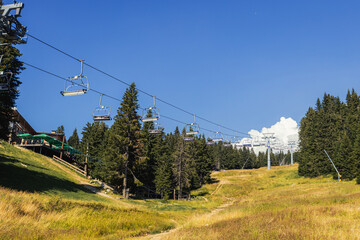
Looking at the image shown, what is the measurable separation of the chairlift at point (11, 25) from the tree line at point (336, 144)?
62.3m

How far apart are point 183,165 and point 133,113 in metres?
21.9

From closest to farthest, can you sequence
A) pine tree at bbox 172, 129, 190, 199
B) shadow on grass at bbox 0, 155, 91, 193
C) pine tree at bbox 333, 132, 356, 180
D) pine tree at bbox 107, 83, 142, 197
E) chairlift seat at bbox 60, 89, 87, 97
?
chairlift seat at bbox 60, 89, 87, 97
shadow on grass at bbox 0, 155, 91, 193
pine tree at bbox 107, 83, 142, 197
pine tree at bbox 333, 132, 356, 180
pine tree at bbox 172, 129, 190, 199

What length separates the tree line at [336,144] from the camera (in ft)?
193

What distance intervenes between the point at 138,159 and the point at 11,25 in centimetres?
3594

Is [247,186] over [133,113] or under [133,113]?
under

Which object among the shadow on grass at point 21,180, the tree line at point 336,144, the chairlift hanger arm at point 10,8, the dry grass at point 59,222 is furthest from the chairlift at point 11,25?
the tree line at point 336,144

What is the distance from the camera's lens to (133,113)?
48594mm

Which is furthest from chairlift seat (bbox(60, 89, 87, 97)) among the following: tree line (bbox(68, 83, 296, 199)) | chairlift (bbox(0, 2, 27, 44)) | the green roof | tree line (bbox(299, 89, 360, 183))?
tree line (bbox(299, 89, 360, 183))

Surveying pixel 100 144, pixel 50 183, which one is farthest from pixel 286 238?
pixel 100 144

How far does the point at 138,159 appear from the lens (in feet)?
156

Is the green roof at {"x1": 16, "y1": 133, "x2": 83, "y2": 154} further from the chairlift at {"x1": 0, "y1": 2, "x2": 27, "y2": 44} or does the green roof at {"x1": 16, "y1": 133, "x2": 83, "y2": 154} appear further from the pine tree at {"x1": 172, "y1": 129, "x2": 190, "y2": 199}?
the chairlift at {"x1": 0, "y1": 2, "x2": 27, "y2": 44}

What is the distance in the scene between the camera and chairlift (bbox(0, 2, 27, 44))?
43.8 ft

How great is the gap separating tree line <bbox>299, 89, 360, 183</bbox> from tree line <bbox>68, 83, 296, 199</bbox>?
1115 inches

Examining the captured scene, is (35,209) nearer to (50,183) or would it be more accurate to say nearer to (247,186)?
(50,183)
